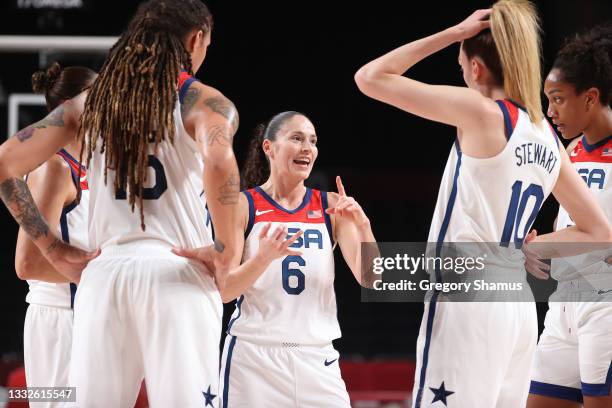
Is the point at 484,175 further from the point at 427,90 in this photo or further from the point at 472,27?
the point at 472,27

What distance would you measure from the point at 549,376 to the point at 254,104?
364 inches

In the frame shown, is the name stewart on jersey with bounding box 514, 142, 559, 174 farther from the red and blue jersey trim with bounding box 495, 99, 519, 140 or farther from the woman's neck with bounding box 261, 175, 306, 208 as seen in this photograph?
the woman's neck with bounding box 261, 175, 306, 208

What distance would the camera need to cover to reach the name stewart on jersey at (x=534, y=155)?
10.4 ft

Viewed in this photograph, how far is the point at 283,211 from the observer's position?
4.27 meters

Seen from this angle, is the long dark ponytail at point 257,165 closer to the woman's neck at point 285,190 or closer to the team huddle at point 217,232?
the woman's neck at point 285,190

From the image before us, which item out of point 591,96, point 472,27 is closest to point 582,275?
point 591,96

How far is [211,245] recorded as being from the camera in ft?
9.68

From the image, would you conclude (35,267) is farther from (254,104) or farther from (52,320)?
(254,104)

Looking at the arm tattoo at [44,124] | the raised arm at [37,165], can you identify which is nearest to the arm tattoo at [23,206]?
the raised arm at [37,165]

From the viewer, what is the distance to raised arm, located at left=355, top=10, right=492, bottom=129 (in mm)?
3092

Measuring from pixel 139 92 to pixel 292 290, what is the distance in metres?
1.55

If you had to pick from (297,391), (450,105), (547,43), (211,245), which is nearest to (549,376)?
(297,391)

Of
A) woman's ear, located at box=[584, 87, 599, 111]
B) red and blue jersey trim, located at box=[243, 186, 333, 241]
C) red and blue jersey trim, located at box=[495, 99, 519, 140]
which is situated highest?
woman's ear, located at box=[584, 87, 599, 111]

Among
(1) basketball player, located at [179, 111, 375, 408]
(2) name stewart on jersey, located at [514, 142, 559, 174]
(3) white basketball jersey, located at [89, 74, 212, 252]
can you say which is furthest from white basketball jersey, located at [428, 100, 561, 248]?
(3) white basketball jersey, located at [89, 74, 212, 252]
